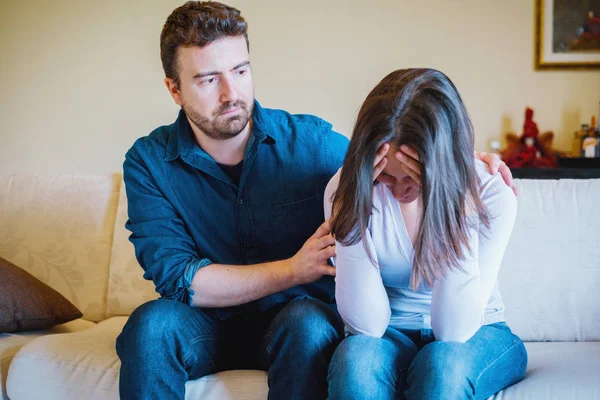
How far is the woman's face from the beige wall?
5.80 feet

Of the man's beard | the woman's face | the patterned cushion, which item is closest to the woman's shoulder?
the woman's face

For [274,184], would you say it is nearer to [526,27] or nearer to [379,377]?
[379,377]

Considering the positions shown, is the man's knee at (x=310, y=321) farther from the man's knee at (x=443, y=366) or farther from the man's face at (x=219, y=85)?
the man's face at (x=219, y=85)

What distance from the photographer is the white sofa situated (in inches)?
59.5

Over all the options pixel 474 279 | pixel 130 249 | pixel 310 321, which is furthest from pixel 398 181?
pixel 130 249

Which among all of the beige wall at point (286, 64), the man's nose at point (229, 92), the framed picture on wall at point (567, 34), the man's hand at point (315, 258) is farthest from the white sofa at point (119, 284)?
the framed picture on wall at point (567, 34)

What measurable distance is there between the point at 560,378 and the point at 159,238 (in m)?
0.96

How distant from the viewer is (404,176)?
1250 mm

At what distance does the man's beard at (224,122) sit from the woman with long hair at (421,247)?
1.18ft

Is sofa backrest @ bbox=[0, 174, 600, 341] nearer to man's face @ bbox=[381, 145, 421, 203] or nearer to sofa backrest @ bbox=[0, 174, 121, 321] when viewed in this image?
sofa backrest @ bbox=[0, 174, 121, 321]

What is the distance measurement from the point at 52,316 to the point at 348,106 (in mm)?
1664

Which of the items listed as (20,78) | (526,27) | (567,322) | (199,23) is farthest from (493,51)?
(20,78)

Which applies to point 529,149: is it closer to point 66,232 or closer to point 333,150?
point 333,150

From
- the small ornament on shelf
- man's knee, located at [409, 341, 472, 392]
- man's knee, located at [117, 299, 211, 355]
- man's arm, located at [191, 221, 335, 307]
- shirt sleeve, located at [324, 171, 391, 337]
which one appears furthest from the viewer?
the small ornament on shelf
